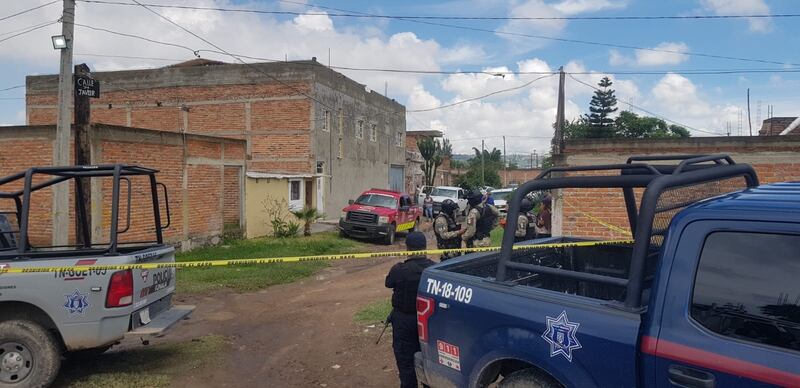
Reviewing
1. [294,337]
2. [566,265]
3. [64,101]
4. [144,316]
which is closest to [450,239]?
[294,337]

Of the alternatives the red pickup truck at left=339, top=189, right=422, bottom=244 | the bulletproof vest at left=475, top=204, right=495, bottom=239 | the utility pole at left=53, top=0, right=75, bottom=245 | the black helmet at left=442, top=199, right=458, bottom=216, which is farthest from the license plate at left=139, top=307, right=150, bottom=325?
the red pickup truck at left=339, top=189, right=422, bottom=244

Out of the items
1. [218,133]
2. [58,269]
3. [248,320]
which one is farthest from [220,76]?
[58,269]

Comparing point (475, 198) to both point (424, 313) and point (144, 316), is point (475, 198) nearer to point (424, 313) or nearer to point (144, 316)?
point (144, 316)

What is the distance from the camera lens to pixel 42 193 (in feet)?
42.4

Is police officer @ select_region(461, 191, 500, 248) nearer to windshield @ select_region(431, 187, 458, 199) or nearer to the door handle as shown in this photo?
the door handle

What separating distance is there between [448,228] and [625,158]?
3.40 metres

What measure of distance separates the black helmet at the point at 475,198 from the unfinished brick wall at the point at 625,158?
1.75m

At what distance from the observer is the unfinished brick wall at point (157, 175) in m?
12.8

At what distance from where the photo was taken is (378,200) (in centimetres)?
1958

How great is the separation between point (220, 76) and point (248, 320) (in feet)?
68.0

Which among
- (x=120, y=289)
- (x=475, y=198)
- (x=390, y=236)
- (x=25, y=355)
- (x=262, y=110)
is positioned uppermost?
(x=262, y=110)

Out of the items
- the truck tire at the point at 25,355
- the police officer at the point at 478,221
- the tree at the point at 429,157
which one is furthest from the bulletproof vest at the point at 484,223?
the tree at the point at 429,157

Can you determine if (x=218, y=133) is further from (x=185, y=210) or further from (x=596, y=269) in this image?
(x=596, y=269)

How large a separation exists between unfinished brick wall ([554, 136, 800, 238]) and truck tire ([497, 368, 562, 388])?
6.65 meters
